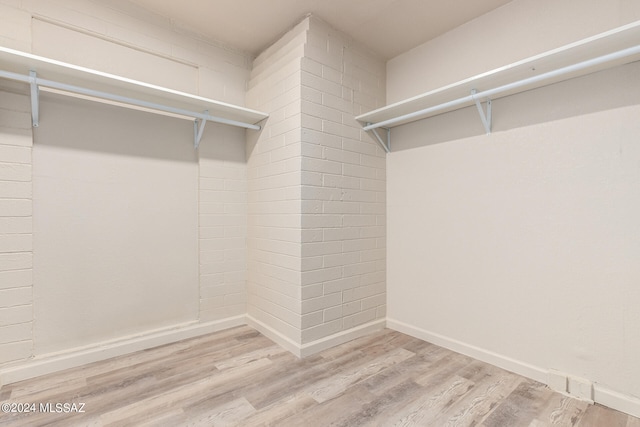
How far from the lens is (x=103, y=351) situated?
84.0 inches

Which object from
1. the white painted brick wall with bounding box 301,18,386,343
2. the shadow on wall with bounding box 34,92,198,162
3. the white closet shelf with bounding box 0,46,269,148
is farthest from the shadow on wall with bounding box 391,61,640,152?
the shadow on wall with bounding box 34,92,198,162

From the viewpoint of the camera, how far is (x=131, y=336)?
7.48 ft

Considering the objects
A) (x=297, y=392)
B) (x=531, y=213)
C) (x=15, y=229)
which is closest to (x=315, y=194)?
A: (x=297, y=392)

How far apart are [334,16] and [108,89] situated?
1643 millimetres

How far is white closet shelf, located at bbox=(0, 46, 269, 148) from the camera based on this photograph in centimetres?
169

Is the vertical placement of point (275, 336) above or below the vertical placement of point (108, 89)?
below

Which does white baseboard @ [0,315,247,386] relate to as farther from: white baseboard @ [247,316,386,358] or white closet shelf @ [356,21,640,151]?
white closet shelf @ [356,21,640,151]

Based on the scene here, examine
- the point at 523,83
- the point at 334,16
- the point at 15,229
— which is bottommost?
the point at 15,229

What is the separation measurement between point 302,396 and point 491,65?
2466 mm

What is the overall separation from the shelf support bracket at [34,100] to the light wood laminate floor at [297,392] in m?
1.58

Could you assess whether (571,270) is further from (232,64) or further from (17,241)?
(17,241)

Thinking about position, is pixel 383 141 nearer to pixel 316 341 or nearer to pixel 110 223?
pixel 316 341

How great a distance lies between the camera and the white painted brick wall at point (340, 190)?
2309mm

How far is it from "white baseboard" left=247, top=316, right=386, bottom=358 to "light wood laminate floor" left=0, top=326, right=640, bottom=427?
0.07 meters
